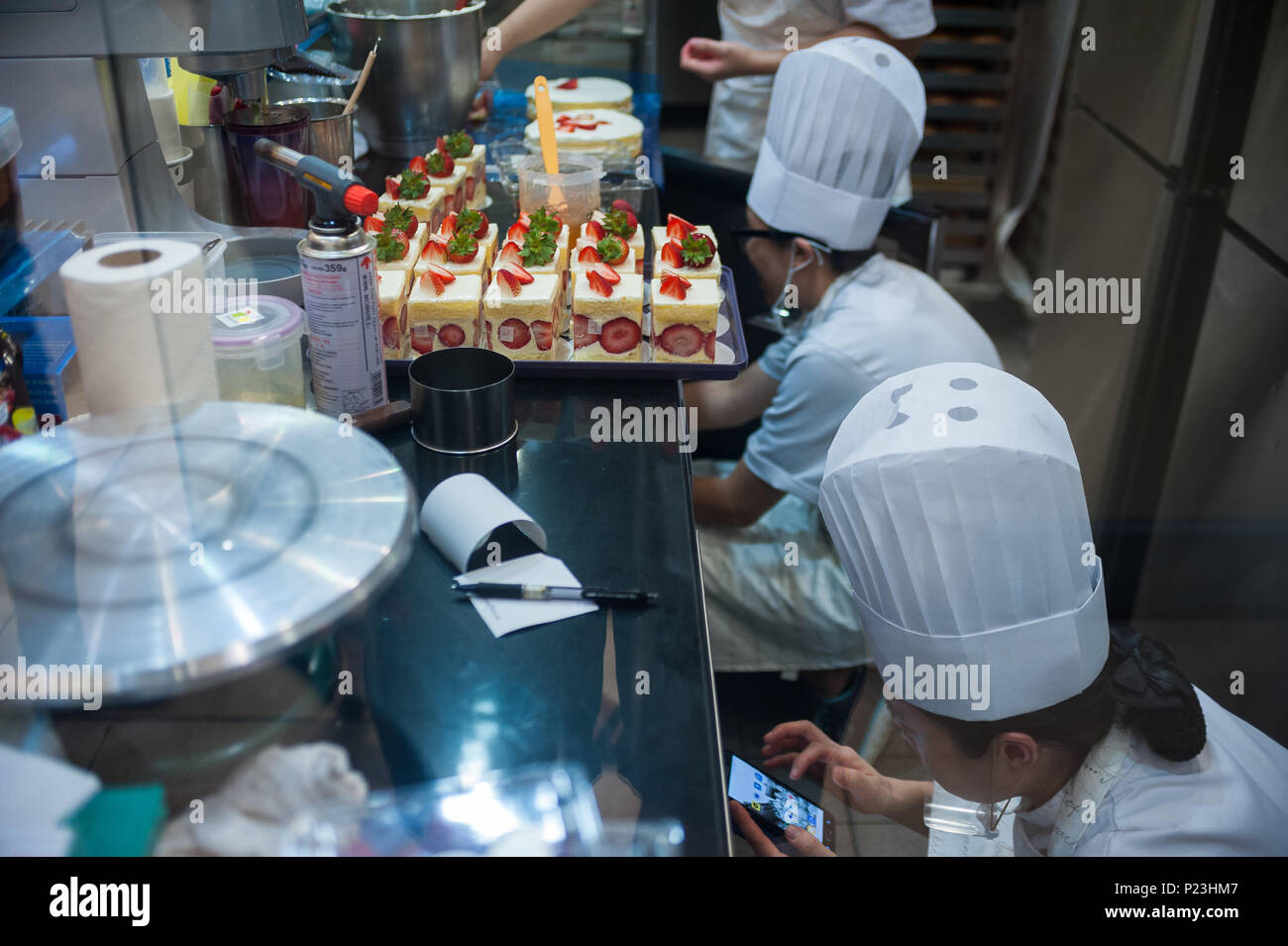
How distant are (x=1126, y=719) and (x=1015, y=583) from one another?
0.72 ft

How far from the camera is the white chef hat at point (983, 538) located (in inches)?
40.0

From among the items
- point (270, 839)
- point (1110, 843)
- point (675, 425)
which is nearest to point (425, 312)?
point (675, 425)

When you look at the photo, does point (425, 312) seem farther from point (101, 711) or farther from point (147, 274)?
point (101, 711)

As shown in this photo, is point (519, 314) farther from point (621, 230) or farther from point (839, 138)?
point (839, 138)

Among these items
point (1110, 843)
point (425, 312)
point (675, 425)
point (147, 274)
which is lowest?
point (1110, 843)

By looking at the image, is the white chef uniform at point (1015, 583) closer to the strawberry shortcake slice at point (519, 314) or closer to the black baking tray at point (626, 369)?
the black baking tray at point (626, 369)

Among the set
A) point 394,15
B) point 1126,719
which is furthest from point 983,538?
point 394,15

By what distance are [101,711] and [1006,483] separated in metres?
0.81

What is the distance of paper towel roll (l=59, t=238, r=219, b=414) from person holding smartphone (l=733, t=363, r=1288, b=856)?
2.19 feet

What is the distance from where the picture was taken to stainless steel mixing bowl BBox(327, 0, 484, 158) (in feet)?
6.75

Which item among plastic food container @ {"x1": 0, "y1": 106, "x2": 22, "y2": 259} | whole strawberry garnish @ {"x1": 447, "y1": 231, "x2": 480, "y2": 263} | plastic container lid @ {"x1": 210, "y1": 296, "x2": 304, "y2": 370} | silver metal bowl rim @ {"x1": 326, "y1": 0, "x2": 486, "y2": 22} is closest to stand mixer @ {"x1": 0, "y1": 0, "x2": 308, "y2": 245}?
plastic food container @ {"x1": 0, "y1": 106, "x2": 22, "y2": 259}

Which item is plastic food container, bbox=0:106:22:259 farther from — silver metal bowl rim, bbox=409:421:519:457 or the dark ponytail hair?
the dark ponytail hair

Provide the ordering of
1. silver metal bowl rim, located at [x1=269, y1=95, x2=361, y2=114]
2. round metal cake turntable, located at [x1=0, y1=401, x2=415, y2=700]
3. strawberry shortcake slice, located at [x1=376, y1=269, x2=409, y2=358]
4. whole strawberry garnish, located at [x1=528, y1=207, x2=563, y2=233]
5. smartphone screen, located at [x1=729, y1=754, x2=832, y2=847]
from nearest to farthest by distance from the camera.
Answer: round metal cake turntable, located at [x1=0, y1=401, x2=415, y2=700] → smartphone screen, located at [x1=729, y1=754, x2=832, y2=847] → strawberry shortcake slice, located at [x1=376, y1=269, x2=409, y2=358] → whole strawberry garnish, located at [x1=528, y1=207, x2=563, y2=233] → silver metal bowl rim, located at [x1=269, y1=95, x2=361, y2=114]
